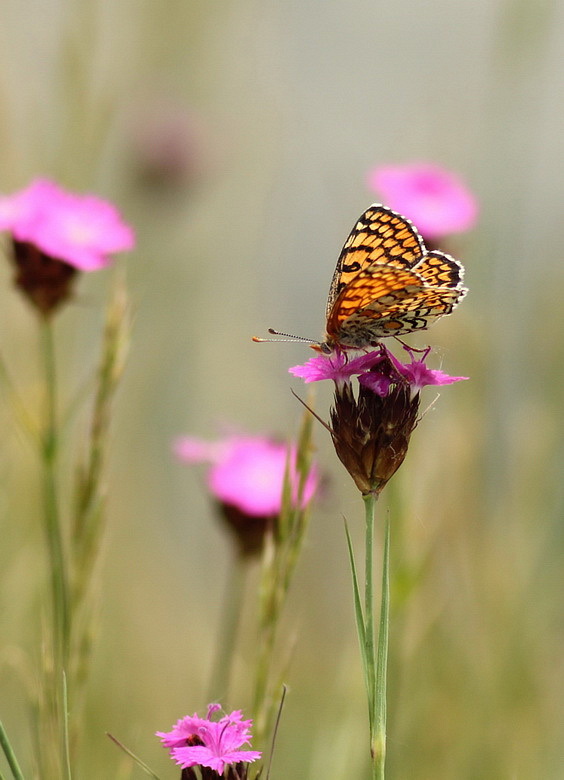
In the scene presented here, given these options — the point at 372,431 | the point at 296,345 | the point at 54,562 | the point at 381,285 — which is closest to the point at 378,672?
the point at 372,431

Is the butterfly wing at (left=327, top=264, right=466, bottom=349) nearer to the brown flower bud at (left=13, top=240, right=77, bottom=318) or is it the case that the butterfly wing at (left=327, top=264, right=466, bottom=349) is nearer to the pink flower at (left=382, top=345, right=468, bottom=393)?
the pink flower at (left=382, top=345, right=468, bottom=393)

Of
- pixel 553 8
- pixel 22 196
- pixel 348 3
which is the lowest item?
pixel 22 196

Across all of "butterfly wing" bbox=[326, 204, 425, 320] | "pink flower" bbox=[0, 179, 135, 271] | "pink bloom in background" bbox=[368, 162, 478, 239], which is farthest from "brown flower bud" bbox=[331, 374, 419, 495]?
"pink bloom in background" bbox=[368, 162, 478, 239]

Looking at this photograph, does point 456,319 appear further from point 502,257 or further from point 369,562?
point 369,562

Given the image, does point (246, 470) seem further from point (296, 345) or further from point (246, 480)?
point (296, 345)

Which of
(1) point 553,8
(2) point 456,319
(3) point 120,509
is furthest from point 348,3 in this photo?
(3) point 120,509

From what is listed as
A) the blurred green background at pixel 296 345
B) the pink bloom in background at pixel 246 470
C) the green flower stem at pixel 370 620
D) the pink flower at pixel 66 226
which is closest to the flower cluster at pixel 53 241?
the pink flower at pixel 66 226
